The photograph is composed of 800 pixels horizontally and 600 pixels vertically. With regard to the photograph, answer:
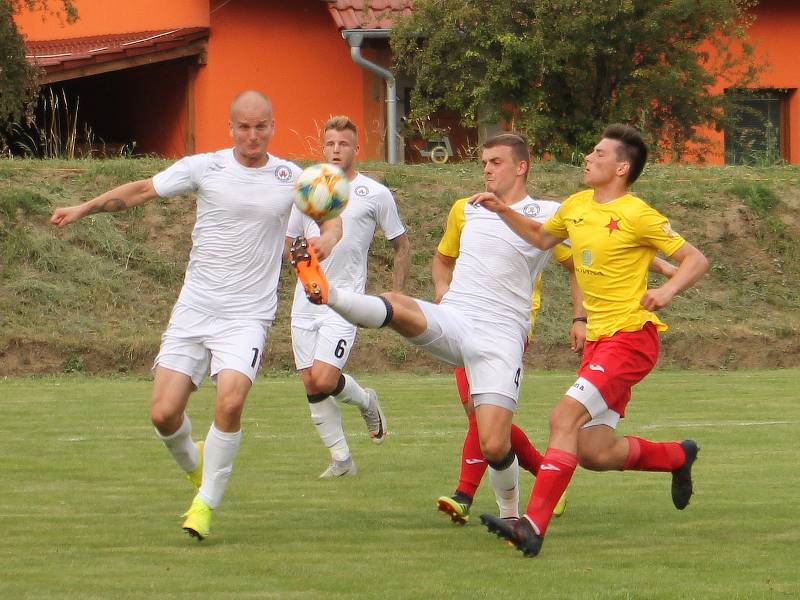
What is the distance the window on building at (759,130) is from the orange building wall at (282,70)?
780 cm

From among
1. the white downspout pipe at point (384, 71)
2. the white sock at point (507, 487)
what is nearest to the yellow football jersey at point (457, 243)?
the white sock at point (507, 487)

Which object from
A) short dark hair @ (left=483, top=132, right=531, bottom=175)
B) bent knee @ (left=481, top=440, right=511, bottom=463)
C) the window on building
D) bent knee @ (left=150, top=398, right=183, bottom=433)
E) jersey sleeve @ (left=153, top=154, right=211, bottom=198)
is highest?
short dark hair @ (left=483, top=132, right=531, bottom=175)

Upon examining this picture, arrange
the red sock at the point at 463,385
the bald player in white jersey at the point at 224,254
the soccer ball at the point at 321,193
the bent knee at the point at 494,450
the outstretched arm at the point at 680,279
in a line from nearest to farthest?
1. the outstretched arm at the point at 680,279
2. the soccer ball at the point at 321,193
3. the bent knee at the point at 494,450
4. the bald player in white jersey at the point at 224,254
5. the red sock at the point at 463,385

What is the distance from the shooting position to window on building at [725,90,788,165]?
3079cm

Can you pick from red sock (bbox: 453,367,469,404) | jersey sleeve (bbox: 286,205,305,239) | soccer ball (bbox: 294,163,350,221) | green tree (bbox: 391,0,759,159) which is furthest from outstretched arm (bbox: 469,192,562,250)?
green tree (bbox: 391,0,759,159)

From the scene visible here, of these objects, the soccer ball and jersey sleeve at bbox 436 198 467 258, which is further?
jersey sleeve at bbox 436 198 467 258

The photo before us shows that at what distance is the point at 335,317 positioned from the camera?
10914 mm

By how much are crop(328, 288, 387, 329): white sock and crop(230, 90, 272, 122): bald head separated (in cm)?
135

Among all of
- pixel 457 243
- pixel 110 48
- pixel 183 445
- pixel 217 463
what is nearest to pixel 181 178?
pixel 183 445

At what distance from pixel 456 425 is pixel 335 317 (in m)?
3.10

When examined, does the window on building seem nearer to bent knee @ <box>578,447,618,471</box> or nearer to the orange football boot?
bent knee @ <box>578,447,618,471</box>

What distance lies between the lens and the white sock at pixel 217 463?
26.5ft

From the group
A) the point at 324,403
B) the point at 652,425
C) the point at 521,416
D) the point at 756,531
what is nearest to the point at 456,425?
the point at 521,416

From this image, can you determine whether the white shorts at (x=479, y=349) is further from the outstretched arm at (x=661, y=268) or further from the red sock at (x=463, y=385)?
the outstretched arm at (x=661, y=268)
